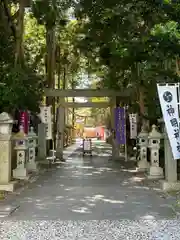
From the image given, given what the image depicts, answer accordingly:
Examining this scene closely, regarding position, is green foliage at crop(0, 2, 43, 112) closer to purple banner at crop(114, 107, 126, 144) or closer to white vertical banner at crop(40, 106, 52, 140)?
white vertical banner at crop(40, 106, 52, 140)

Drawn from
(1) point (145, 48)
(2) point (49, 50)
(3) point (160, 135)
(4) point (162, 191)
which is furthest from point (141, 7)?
(2) point (49, 50)

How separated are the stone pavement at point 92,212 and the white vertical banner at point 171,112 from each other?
1.24 m

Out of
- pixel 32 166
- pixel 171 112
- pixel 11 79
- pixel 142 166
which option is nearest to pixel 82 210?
pixel 171 112

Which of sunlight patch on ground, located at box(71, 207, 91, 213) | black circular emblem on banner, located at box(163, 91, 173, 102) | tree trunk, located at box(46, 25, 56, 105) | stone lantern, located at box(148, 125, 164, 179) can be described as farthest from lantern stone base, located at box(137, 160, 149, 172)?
tree trunk, located at box(46, 25, 56, 105)

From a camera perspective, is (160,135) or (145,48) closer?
(145,48)

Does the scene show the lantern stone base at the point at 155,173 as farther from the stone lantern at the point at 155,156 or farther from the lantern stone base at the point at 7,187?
the lantern stone base at the point at 7,187

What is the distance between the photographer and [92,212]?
7141 millimetres

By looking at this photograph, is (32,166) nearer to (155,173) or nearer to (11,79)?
(11,79)

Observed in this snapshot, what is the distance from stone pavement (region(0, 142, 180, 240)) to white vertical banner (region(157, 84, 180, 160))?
124 cm

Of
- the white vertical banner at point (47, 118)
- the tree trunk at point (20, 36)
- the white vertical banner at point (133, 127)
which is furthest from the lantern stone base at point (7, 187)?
the white vertical banner at point (133, 127)

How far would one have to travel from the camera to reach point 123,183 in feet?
36.4

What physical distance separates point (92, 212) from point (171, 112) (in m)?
3.19

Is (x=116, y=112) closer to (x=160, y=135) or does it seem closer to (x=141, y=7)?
(x=160, y=135)

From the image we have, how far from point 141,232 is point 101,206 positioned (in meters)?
→ 2.03
